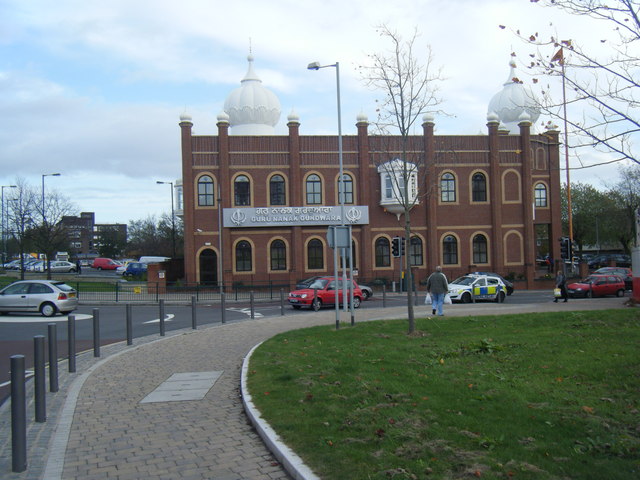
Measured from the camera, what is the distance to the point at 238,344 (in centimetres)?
1355

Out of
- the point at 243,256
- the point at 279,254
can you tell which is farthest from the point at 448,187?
the point at 243,256

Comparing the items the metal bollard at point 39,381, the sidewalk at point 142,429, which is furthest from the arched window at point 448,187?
the metal bollard at point 39,381

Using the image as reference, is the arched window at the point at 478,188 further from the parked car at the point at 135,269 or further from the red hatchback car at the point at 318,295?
the parked car at the point at 135,269

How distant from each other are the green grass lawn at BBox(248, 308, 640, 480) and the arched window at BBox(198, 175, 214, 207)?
27.1 m

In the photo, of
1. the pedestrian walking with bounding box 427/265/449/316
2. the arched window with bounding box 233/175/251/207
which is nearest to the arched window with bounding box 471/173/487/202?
the arched window with bounding box 233/175/251/207

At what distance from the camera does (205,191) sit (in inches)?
1489

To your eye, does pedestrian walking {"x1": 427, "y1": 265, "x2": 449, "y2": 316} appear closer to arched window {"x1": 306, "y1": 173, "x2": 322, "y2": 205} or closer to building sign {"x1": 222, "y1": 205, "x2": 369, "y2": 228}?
building sign {"x1": 222, "y1": 205, "x2": 369, "y2": 228}

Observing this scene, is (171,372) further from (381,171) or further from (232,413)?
(381,171)

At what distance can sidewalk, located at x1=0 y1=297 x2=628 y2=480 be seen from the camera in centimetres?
523

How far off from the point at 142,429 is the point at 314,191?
33.1m

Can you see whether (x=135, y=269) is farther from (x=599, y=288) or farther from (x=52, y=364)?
(x=52, y=364)

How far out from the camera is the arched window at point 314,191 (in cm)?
3906

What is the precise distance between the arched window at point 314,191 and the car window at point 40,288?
20278 millimetres

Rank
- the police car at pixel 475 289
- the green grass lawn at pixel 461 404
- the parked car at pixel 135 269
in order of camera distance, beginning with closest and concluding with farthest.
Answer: the green grass lawn at pixel 461 404 < the police car at pixel 475 289 < the parked car at pixel 135 269
